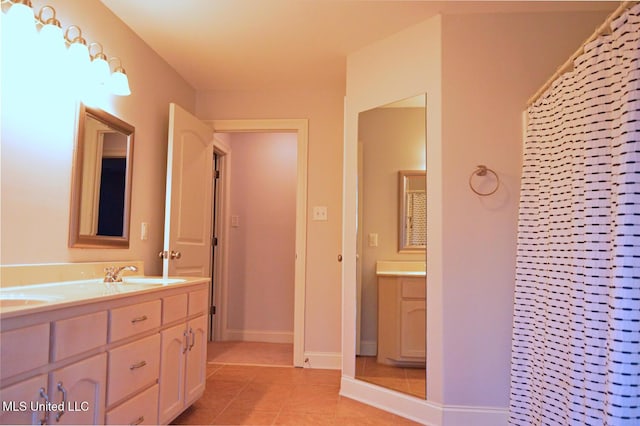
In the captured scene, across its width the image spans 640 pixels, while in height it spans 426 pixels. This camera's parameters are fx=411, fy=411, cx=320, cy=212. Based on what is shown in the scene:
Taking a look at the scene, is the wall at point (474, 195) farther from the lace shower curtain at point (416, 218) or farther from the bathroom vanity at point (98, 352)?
the bathroom vanity at point (98, 352)

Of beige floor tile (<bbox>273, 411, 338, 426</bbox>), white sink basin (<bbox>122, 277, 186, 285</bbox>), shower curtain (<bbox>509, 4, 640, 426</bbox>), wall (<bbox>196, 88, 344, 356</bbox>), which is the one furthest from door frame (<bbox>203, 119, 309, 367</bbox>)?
shower curtain (<bbox>509, 4, 640, 426</bbox>)

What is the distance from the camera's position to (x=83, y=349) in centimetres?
147

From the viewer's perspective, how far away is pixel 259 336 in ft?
14.4

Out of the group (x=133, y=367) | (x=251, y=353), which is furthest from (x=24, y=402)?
(x=251, y=353)

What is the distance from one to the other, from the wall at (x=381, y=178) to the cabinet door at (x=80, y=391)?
169cm

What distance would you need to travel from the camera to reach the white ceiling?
236cm

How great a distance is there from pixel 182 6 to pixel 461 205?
199 centimetres

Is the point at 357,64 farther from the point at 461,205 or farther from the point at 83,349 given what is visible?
the point at 83,349

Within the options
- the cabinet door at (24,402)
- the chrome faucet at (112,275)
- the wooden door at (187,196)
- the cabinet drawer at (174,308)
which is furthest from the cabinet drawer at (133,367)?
the wooden door at (187,196)

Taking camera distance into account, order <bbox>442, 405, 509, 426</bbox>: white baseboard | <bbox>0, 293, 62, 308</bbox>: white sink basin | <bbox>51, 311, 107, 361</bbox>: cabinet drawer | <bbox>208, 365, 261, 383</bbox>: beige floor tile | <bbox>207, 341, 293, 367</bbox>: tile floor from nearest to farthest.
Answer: <bbox>51, 311, 107, 361</bbox>: cabinet drawer < <bbox>0, 293, 62, 308</bbox>: white sink basin < <bbox>442, 405, 509, 426</bbox>: white baseboard < <bbox>208, 365, 261, 383</bbox>: beige floor tile < <bbox>207, 341, 293, 367</bbox>: tile floor

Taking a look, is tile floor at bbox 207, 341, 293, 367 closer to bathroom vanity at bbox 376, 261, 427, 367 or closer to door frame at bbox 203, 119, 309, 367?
door frame at bbox 203, 119, 309, 367

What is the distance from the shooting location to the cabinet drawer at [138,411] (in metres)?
1.65

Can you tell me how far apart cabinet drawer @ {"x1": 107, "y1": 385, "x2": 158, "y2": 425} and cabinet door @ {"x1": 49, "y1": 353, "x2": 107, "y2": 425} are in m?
0.09

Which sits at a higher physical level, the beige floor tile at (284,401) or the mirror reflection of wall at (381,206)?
the mirror reflection of wall at (381,206)
